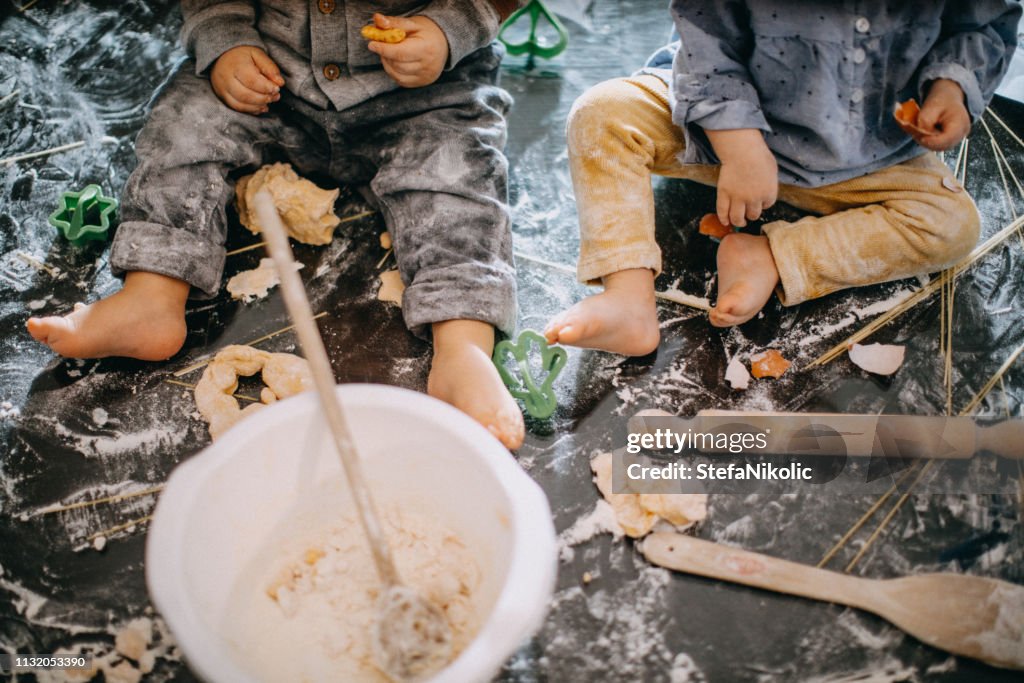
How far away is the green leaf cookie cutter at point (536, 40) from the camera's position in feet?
3.93

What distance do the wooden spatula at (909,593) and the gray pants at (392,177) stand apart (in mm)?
341

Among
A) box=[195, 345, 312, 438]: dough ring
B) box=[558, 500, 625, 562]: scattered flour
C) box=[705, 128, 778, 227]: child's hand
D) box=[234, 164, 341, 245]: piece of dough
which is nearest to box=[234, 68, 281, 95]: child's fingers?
box=[234, 164, 341, 245]: piece of dough

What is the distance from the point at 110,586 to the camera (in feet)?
2.47

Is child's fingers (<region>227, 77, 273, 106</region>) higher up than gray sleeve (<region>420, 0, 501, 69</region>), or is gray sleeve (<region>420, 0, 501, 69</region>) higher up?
gray sleeve (<region>420, 0, 501, 69</region>)

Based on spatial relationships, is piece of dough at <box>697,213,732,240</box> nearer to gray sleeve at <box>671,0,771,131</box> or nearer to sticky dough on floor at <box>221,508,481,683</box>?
gray sleeve at <box>671,0,771,131</box>

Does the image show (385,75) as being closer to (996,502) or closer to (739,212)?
(739,212)

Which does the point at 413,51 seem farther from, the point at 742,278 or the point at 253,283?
the point at 742,278

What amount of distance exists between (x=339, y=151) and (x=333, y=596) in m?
0.61

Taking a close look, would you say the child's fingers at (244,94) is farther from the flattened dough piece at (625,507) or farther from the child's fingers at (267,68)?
the flattened dough piece at (625,507)

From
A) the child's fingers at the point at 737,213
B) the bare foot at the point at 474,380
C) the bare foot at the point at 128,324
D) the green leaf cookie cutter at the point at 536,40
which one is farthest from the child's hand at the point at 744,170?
the bare foot at the point at 128,324

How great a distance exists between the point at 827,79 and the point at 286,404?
0.70m

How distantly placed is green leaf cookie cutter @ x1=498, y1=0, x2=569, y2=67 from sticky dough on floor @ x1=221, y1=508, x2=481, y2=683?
2.83 feet

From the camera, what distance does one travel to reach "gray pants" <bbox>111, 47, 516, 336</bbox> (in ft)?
2.90

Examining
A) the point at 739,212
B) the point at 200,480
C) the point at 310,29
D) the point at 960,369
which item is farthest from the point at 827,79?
the point at 200,480
